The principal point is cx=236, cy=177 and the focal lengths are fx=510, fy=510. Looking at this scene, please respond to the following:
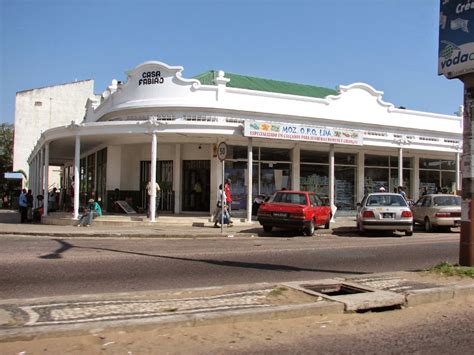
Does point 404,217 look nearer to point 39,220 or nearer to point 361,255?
point 361,255

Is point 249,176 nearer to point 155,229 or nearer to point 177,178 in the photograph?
point 177,178

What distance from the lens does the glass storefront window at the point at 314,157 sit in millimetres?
24797

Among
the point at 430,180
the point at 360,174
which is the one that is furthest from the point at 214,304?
Result: the point at 430,180

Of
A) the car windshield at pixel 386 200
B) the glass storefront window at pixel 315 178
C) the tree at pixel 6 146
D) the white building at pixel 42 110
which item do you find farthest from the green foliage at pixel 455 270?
the tree at pixel 6 146

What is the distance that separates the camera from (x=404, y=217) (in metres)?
18.6

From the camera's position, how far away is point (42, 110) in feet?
167

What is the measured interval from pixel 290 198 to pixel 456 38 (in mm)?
10400

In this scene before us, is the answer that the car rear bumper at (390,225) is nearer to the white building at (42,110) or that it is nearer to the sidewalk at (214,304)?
the sidewalk at (214,304)

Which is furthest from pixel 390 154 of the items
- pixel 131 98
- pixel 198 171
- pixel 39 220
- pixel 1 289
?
pixel 1 289

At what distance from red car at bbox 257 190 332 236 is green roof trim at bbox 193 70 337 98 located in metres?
8.96

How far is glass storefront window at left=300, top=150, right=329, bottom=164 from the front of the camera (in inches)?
976

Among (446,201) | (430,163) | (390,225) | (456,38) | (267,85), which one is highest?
(267,85)

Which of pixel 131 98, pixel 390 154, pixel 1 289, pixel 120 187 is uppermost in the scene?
pixel 131 98

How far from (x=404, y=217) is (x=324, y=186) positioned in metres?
7.33
